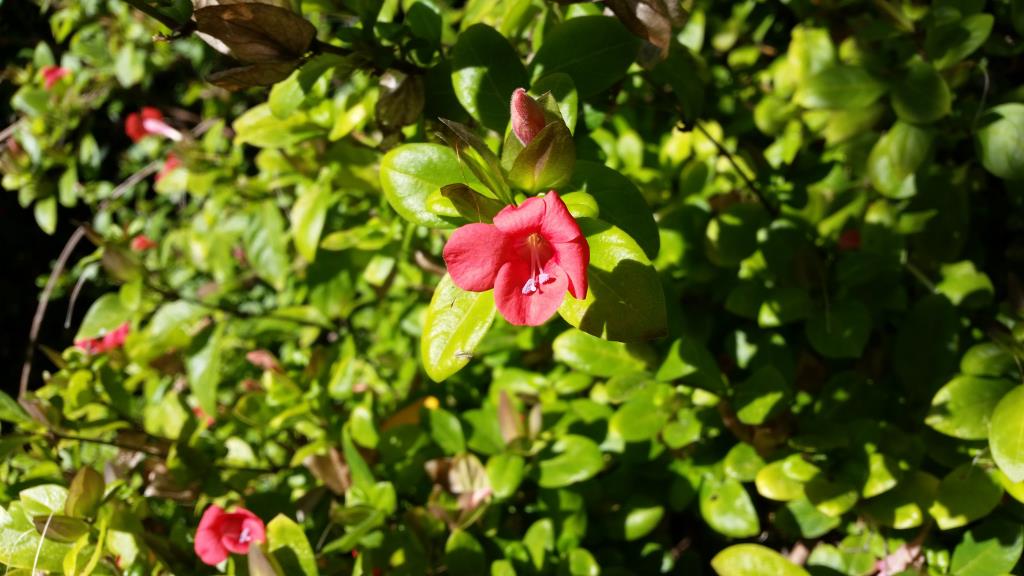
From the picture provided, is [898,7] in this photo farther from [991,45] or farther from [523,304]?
[523,304]

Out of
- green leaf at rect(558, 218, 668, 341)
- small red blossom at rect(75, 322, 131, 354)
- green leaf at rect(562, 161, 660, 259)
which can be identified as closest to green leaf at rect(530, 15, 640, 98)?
green leaf at rect(562, 161, 660, 259)

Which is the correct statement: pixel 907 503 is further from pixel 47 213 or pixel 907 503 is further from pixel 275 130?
pixel 47 213

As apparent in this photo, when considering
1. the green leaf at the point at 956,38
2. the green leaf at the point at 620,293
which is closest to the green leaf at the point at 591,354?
the green leaf at the point at 620,293

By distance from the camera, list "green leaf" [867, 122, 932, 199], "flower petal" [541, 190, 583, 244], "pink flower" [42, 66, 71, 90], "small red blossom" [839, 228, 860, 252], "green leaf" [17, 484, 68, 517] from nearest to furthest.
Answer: "flower petal" [541, 190, 583, 244]
"green leaf" [17, 484, 68, 517]
"green leaf" [867, 122, 932, 199]
"small red blossom" [839, 228, 860, 252]
"pink flower" [42, 66, 71, 90]

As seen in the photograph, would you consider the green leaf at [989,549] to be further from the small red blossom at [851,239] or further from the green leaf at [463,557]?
the green leaf at [463,557]

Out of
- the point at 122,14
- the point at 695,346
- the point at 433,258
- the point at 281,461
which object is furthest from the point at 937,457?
the point at 122,14

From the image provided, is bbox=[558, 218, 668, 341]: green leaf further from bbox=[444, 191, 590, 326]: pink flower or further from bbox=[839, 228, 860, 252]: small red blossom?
bbox=[839, 228, 860, 252]: small red blossom
